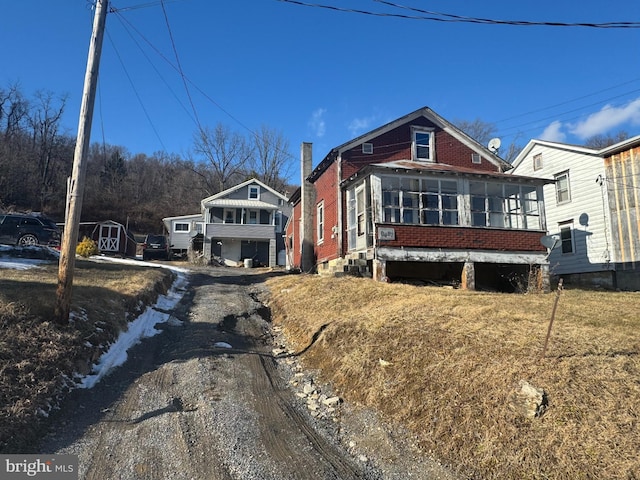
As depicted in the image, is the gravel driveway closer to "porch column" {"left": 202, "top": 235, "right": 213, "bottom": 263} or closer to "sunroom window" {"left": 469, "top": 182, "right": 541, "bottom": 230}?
"sunroom window" {"left": 469, "top": 182, "right": 541, "bottom": 230}

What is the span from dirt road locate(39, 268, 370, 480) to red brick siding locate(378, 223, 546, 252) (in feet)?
22.6

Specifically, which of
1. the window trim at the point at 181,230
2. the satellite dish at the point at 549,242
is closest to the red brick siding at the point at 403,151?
the satellite dish at the point at 549,242

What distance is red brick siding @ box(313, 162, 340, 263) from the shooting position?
17297mm

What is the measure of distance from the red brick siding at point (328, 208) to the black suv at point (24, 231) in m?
13.7

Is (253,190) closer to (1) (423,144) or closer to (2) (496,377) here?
(1) (423,144)

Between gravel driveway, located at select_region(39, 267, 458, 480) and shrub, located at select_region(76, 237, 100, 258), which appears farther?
shrub, located at select_region(76, 237, 100, 258)

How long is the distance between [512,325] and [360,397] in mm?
2562

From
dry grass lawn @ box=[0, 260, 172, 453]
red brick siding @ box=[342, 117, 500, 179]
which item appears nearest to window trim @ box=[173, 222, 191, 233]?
Answer: red brick siding @ box=[342, 117, 500, 179]

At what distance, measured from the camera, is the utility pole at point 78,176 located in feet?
23.0

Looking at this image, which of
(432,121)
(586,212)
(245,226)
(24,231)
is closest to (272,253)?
(245,226)

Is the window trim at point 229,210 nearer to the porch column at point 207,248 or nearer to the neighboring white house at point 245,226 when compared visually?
the neighboring white house at point 245,226

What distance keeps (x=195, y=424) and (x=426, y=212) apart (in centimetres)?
1299

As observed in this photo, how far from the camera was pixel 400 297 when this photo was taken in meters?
A: 9.56

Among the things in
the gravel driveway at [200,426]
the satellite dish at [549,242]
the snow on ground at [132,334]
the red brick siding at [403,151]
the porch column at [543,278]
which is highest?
the red brick siding at [403,151]
